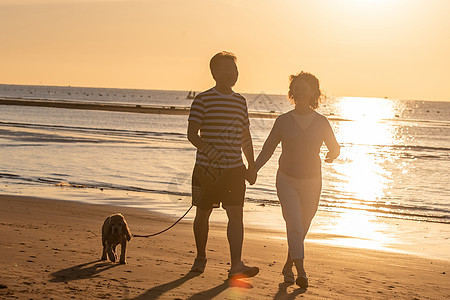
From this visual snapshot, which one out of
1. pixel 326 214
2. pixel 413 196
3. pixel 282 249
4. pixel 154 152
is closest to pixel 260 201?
pixel 326 214

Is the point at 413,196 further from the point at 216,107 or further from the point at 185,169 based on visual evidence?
the point at 216,107

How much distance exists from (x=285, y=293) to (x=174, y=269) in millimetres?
1309

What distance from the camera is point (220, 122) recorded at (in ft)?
19.9

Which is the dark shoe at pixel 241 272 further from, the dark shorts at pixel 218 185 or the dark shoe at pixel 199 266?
the dark shorts at pixel 218 185

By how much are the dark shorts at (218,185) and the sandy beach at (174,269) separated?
767 millimetres

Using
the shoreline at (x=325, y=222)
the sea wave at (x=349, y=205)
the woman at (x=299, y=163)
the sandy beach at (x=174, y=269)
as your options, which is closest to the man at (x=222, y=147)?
the woman at (x=299, y=163)

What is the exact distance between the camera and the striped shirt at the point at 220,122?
6039mm

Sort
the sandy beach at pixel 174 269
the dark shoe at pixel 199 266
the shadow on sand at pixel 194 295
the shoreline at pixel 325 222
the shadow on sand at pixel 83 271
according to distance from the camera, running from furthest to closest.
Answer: the shoreline at pixel 325 222 → the dark shoe at pixel 199 266 → the shadow on sand at pixel 83 271 → the sandy beach at pixel 174 269 → the shadow on sand at pixel 194 295

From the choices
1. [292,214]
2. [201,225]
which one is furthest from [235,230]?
[292,214]

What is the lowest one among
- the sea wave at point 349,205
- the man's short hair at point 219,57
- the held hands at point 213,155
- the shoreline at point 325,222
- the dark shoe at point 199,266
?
the dark shoe at point 199,266

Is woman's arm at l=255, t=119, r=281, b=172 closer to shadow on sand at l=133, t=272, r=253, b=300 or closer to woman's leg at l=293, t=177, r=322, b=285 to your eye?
woman's leg at l=293, t=177, r=322, b=285

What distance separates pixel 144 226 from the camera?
10.4 meters

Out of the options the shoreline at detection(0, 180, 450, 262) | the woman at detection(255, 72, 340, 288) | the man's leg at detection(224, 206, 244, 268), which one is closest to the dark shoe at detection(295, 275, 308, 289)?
the woman at detection(255, 72, 340, 288)

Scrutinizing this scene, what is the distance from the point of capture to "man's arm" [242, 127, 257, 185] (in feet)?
20.2
